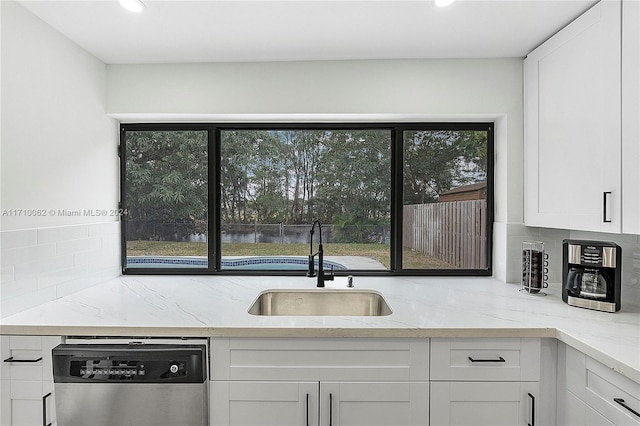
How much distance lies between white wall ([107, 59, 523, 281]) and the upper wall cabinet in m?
0.79

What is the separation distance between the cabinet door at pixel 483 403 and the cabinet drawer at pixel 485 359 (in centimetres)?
3

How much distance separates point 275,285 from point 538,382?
1.38 metres

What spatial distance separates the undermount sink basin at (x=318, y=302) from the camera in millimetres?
2227

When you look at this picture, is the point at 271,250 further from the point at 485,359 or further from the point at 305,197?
the point at 485,359

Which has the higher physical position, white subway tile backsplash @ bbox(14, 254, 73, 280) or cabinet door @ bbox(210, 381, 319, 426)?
white subway tile backsplash @ bbox(14, 254, 73, 280)

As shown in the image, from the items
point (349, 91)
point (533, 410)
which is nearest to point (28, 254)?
point (349, 91)

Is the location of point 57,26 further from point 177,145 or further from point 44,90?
point 177,145

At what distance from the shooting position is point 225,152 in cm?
258

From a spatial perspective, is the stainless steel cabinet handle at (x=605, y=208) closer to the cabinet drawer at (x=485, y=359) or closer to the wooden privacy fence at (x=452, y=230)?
the cabinet drawer at (x=485, y=359)

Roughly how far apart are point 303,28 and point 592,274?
1799 millimetres

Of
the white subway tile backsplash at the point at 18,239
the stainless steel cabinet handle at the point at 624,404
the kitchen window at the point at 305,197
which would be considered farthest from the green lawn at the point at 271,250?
the stainless steel cabinet handle at the point at 624,404

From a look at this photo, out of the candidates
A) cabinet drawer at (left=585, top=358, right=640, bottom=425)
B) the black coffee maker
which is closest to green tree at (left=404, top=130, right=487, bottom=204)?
the black coffee maker

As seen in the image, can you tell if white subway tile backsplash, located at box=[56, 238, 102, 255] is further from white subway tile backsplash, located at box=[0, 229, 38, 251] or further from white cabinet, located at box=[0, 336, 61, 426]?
white cabinet, located at box=[0, 336, 61, 426]

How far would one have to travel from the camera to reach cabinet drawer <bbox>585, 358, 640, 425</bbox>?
1193mm
